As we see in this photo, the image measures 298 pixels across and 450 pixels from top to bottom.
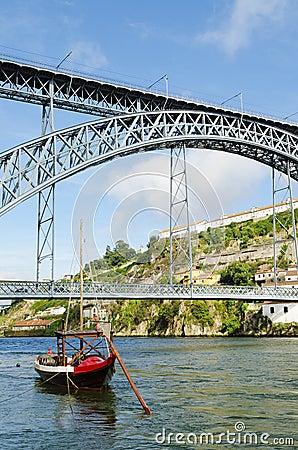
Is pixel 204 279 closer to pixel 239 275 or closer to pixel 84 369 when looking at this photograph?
pixel 239 275

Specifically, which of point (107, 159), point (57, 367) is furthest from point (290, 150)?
point (57, 367)

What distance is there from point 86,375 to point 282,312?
41.6m

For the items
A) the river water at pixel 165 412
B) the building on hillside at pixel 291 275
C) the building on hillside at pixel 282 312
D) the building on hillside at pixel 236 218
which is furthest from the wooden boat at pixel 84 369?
the building on hillside at pixel 236 218

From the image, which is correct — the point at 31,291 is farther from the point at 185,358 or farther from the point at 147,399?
the point at 147,399

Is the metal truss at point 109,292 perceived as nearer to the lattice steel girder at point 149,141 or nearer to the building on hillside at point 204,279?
the lattice steel girder at point 149,141

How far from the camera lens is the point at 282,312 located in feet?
191

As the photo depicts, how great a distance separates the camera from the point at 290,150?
51.1m

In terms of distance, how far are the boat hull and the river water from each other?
52cm

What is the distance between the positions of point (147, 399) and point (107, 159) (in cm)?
2248

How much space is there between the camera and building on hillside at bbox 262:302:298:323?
5738 centimetres

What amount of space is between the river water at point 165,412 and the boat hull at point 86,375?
0.52 meters

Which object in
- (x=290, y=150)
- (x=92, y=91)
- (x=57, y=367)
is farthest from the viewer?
(x=290, y=150)

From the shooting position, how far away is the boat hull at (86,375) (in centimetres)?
1998

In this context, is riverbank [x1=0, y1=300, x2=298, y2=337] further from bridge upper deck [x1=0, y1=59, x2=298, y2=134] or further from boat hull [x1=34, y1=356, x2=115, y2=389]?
boat hull [x1=34, y1=356, x2=115, y2=389]
